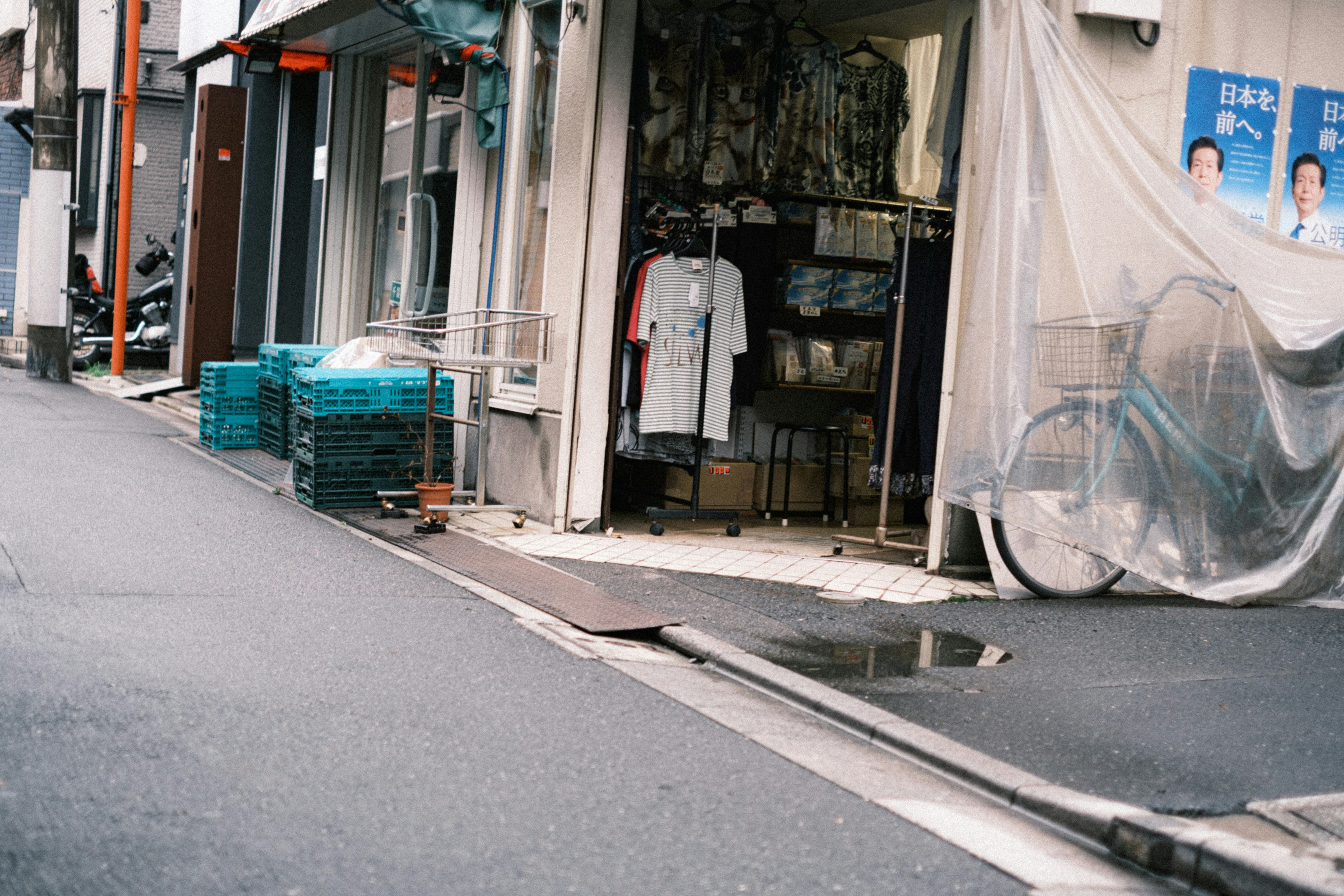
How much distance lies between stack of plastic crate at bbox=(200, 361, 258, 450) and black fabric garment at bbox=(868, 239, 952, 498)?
6271mm

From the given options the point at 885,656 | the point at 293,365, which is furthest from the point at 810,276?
the point at 885,656

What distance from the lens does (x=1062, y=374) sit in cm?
714

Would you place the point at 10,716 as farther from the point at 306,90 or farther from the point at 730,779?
the point at 306,90

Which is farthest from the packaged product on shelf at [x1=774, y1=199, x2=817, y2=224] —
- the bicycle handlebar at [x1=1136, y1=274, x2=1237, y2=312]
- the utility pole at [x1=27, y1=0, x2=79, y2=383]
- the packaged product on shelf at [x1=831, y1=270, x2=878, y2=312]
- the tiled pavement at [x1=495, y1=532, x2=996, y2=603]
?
the utility pole at [x1=27, y1=0, x2=79, y2=383]

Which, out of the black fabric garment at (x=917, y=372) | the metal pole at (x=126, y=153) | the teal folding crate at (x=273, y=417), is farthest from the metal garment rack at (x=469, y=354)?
the metal pole at (x=126, y=153)

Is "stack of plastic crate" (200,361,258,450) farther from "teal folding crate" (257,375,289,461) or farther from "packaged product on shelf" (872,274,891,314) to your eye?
"packaged product on shelf" (872,274,891,314)

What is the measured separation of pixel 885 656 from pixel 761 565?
7.34 ft

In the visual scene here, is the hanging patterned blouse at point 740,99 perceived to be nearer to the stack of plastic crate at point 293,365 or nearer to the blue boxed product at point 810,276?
the blue boxed product at point 810,276

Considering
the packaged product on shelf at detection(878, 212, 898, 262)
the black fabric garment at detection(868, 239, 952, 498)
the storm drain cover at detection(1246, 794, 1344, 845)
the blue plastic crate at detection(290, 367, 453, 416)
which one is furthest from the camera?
the packaged product on shelf at detection(878, 212, 898, 262)

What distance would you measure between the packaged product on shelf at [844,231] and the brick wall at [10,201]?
20229 mm

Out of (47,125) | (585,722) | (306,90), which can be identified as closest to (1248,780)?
(585,722)

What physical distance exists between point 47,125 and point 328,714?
15.9m

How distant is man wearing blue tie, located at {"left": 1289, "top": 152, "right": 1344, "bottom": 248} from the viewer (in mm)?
8492

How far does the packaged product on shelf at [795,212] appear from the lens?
1020 centimetres
